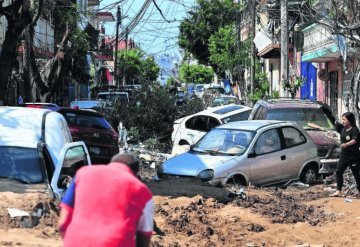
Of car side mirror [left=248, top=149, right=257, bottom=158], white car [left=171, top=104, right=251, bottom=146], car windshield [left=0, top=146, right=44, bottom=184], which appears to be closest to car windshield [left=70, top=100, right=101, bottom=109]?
white car [left=171, top=104, right=251, bottom=146]

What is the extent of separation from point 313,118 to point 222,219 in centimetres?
761

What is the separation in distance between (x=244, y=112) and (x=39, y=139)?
40.6ft

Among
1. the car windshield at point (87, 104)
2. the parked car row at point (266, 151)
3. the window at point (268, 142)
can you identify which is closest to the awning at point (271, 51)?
the car windshield at point (87, 104)

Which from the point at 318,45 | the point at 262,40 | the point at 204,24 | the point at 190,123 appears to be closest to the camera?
the point at 190,123

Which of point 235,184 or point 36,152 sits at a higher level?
point 36,152

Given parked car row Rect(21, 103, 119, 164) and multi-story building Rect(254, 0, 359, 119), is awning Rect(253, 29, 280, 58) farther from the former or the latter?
parked car row Rect(21, 103, 119, 164)

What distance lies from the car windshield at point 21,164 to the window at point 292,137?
711cm

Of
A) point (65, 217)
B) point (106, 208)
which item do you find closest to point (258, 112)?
point (65, 217)

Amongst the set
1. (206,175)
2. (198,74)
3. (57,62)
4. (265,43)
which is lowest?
(206,175)

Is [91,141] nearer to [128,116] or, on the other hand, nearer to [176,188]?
[176,188]

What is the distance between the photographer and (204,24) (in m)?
54.8

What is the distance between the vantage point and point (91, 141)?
15.2 m

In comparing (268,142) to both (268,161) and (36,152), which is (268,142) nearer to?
(268,161)

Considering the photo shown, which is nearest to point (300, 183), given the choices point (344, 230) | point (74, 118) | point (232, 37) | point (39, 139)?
point (344, 230)
